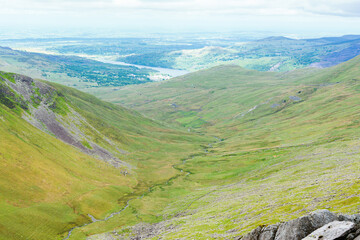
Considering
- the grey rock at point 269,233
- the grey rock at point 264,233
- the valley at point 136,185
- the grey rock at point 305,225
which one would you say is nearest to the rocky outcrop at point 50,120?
the valley at point 136,185

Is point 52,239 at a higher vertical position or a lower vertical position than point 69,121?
lower

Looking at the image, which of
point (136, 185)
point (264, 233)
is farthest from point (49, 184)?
point (264, 233)

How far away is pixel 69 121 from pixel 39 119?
20568 millimetres

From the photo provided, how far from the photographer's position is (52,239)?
95500 mm

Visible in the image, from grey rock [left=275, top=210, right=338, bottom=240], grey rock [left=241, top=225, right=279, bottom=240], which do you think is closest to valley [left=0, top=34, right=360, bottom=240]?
grey rock [left=275, top=210, right=338, bottom=240]

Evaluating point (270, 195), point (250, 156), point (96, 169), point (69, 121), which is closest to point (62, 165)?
point (96, 169)

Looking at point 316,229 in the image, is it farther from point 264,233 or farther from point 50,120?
point 50,120

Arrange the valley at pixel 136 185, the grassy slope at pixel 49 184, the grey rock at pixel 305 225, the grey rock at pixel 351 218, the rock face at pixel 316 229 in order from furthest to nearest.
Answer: the grassy slope at pixel 49 184
the valley at pixel 136 185
the grey rock at pixel 305 225
the grey rock at pixel 351 218
the rock face at pixel 316 229

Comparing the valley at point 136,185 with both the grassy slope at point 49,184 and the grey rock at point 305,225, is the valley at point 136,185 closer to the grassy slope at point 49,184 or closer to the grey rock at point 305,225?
the grassy slope at point 49,184

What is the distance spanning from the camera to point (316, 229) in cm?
4209

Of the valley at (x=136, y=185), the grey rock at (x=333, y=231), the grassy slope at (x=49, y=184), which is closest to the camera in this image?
the grey rock at (x=333, y=231)

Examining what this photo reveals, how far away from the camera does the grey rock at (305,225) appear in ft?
140

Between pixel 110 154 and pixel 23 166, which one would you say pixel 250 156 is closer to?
pixel 110 154

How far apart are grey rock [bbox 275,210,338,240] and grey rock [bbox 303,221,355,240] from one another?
3191 millimetres
